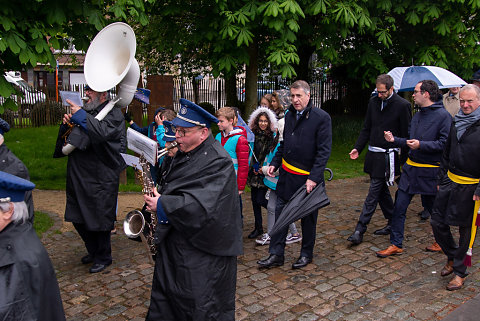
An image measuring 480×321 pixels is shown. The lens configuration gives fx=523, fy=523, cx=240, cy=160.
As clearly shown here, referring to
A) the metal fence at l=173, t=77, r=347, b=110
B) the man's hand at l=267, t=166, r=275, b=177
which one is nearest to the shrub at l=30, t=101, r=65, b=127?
the metal fence at l=173, t=77, r=347, b=110

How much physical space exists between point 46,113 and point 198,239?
14628 mm

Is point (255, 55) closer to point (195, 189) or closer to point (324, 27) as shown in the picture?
point (324, 27)

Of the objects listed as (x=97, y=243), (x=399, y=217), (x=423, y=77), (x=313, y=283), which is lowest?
(x=313, y=283)

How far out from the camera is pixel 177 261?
11.0 ft

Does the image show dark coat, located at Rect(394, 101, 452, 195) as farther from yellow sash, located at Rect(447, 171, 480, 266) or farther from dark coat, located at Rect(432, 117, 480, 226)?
yellow sash, located at Rect(447, 171, 480, 266)

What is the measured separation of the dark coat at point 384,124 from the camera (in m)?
6.21

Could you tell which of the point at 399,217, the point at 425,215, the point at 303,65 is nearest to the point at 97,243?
the point at 399,217

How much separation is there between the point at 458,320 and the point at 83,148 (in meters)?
3.80

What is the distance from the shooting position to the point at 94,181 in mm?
5395

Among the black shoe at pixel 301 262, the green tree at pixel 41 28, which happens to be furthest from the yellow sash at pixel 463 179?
the green tree at pixel 41 28

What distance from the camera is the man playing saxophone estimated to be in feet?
10.6

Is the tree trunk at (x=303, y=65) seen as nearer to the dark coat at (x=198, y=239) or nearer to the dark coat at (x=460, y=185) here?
the dark coat at (x=460, y=185)

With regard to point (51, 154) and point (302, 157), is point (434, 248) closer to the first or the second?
point (302, 157)

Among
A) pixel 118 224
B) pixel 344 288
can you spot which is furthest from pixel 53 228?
pixel 344 288
